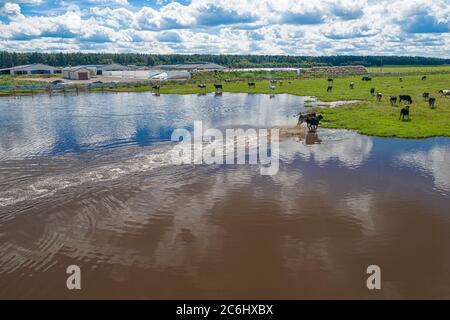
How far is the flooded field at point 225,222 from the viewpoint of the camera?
34.3 ft

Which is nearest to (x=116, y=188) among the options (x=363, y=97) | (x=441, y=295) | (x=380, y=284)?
(x=380, y=284)

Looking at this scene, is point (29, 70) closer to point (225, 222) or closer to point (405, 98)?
point (405, 98)

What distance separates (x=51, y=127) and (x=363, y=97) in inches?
1597

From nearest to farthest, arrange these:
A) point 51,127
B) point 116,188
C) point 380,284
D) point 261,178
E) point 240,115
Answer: point 380,284 < point 116,188 < point 261,178 < point 51,127 < point 240,115

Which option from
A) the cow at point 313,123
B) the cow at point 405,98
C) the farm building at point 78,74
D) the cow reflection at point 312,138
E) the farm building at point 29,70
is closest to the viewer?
the cow reflection at point 312,138

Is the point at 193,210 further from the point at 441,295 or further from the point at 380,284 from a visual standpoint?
the point at 441,295

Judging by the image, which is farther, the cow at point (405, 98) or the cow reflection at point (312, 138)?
the cow at point (405, 98)

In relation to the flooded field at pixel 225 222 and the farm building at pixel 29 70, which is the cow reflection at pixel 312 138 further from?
the farm building at pixel 29 70

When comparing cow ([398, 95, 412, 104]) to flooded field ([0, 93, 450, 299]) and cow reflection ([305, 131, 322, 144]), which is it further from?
cow reflection ([305, 131, 322, 144])

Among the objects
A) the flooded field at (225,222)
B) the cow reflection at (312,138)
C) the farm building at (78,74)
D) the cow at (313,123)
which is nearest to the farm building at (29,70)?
the farm building at (78,74)

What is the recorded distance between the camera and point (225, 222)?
1395 cm

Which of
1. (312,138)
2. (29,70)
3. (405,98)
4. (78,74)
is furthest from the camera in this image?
(29,70)

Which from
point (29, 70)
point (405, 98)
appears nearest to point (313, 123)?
point (405, 98)

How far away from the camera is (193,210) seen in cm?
1499
